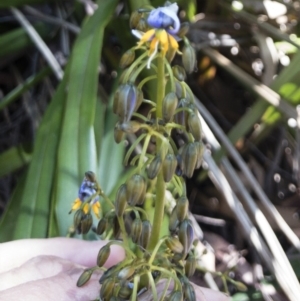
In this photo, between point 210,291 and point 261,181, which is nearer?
point 210,291

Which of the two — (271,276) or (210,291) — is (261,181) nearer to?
(271,276)

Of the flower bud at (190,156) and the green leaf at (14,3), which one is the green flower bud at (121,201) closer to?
the flower bud at (190,156)

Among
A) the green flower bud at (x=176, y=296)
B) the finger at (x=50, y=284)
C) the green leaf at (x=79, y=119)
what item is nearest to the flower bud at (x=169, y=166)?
the green flower bud at (x=176, y=296)

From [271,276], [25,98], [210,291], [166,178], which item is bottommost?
[271,276]

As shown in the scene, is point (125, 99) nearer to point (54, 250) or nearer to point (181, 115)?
point (181, 115)

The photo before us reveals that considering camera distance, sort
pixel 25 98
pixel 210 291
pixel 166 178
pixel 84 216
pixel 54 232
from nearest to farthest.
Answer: pixel 166 178, pixel 84 216, pixel 210 291, pixel 54 232, pixel 25 98

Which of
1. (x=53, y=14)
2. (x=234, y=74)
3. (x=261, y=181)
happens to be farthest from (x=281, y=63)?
(x=53, y=14)

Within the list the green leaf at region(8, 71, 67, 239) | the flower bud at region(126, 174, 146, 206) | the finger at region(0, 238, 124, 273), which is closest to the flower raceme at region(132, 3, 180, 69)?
the flower bud at region(126, 174, 146, 206)

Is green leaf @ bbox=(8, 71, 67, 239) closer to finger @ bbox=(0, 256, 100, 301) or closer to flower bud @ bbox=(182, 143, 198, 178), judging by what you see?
finger @ bbox=(0, 256, 100, 301)

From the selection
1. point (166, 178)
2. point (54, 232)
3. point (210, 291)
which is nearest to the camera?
point (166, 178)
